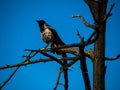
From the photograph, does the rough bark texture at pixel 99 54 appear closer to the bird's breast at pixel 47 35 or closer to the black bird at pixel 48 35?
the black bird at pixel 48 35

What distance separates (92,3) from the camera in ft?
19.6

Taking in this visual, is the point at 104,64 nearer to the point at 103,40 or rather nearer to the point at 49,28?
the point at 103,40

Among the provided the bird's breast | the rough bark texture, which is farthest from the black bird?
the rough bark texture

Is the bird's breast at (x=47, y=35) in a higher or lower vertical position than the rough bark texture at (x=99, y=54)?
higher

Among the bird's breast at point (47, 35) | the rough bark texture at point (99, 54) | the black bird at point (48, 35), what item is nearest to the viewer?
the rough bark texture at point (99, 54)

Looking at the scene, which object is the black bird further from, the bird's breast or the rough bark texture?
the rough bark texture

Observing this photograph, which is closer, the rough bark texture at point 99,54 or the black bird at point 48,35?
the rough bark texture at point 99,54

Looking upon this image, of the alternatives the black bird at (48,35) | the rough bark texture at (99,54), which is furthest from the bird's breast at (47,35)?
the rough bark texture at (99,54)

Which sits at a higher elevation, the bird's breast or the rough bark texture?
the bird's breast

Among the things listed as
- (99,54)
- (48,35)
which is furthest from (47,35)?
(99,54)

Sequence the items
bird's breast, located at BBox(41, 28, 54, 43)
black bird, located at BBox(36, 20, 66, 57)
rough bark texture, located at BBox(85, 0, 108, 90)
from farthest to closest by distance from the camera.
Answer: bird's breast, located at BBox(41, 28, 54, 43) → black bird, located at BBox(36, 20, 66, 57) → rough bark texture, located at BBox(85, 0, 108, 90)

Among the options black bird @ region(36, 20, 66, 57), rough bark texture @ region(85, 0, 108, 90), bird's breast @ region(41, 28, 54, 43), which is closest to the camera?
rough bark texture @ region(85, 0, 108, 90)

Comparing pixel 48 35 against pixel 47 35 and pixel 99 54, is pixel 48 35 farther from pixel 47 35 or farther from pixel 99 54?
pixel 99 54

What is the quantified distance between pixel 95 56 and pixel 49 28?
141 inches
